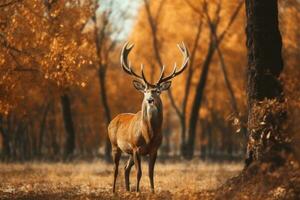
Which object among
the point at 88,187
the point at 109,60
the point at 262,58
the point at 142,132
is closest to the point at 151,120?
the point at 142,132

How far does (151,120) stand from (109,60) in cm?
3221

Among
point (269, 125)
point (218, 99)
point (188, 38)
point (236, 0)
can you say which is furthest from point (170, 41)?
point (269, 125)

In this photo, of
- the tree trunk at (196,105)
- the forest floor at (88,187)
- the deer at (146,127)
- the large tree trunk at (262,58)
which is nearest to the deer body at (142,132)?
the deer at (146,127)

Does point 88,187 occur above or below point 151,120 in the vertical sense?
below

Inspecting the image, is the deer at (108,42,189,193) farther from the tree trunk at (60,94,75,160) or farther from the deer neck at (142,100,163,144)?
the tree trunk at (60,94,75,160)

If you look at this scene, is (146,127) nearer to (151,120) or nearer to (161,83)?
(151,120)

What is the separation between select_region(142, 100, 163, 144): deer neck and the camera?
14680 mm

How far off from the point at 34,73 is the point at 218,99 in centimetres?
3488

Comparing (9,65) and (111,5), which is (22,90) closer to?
(9,65)

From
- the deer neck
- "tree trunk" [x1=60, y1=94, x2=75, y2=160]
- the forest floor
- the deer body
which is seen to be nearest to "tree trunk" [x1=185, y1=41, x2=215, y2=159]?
"tree trunk" [x1=60, y1=94, x2=75, y2=160]

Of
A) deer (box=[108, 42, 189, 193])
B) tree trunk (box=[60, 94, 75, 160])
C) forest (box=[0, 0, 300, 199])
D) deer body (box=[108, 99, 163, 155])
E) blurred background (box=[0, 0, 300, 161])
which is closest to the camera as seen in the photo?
forest (box=[0, 0, 300, 199])

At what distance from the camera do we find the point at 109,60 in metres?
46.7

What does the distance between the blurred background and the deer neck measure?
187cm

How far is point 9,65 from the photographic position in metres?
18.1
